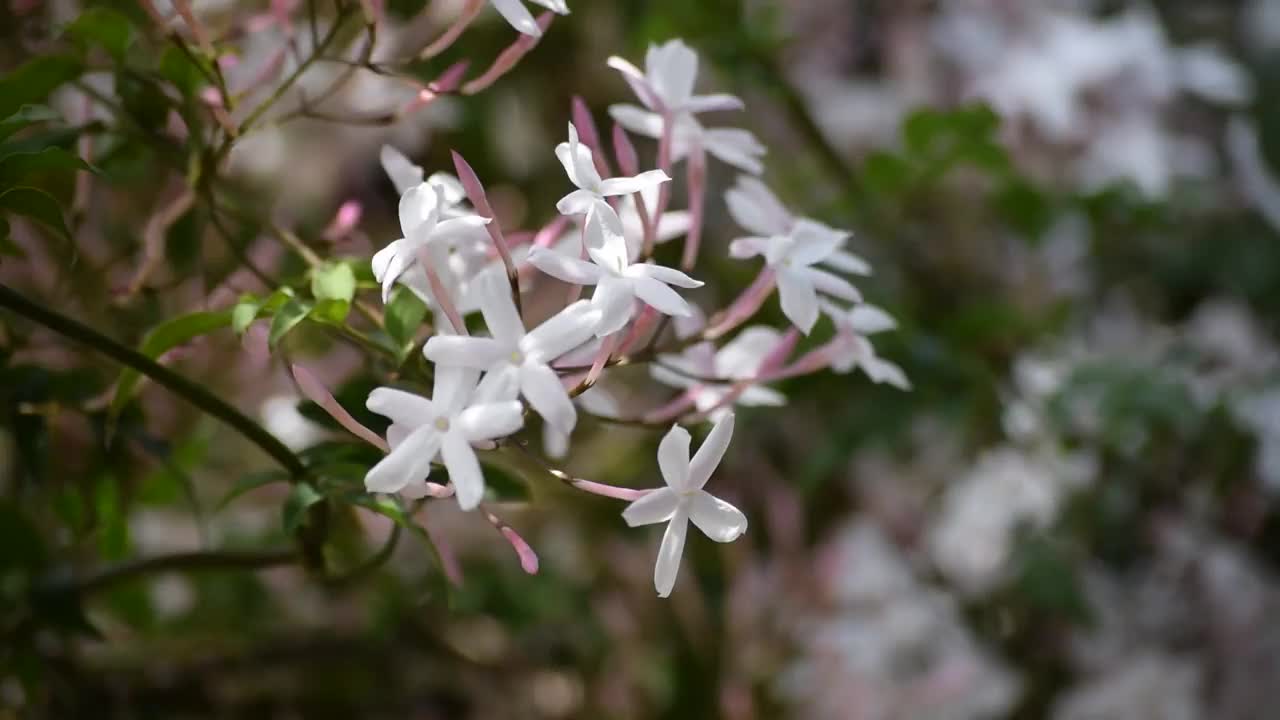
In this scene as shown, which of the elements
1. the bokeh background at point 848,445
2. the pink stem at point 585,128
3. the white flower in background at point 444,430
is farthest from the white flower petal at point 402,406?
the bokeh background at point 848,445

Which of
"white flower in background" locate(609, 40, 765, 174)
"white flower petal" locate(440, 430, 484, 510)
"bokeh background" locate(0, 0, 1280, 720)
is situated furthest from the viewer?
"bokeh background" locate(0, 0, 1280, 720)

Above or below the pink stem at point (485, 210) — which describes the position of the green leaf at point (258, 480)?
below

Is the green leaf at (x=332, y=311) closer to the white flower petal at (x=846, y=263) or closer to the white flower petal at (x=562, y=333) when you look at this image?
the white flower petal at (x=562, y=333)

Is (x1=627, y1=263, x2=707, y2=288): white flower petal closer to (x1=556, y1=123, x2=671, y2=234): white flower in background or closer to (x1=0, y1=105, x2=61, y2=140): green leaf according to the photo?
(x1=556, y1=123, x2=671, y2=234): white flower in background

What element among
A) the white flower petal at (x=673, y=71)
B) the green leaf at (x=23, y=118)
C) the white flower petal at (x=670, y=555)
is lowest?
the white flower petal at (x=670, y=555)

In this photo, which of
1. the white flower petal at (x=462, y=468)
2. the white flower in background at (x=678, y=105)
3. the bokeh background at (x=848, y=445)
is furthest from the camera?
the bokeh background at (x=848, y=445)

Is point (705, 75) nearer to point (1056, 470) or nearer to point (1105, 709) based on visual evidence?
point (1056, 470)

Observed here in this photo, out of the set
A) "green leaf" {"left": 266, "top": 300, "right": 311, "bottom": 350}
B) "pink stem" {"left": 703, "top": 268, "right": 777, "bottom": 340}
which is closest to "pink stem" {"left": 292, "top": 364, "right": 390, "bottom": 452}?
"green leaf" {"left": 266, "top": 300, "right": 311, "bottom": 350}
